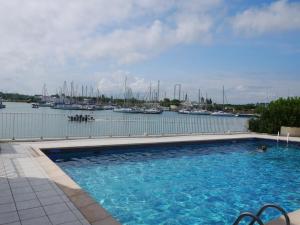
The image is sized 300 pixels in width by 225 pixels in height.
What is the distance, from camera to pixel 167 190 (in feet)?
26.1

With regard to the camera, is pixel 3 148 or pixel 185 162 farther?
pixel 185 162

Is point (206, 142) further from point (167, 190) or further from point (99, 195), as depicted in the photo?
point (99, 195)

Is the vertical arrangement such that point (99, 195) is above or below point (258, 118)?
below

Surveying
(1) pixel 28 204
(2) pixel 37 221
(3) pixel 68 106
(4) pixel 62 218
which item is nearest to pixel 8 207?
(1) pixel 28 204

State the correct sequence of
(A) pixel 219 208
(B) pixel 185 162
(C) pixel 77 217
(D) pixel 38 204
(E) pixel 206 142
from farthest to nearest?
(E) pixel 206 142 → (B) pixel 185 162 → (A) pixel 219 208 → (D) pixel 38 204 → (C) pixel 77 217

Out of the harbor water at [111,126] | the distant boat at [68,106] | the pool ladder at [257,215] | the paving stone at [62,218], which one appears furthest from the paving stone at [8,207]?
the distant boat at [68,106]

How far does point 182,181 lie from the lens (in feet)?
29.0

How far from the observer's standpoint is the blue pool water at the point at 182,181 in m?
6.62

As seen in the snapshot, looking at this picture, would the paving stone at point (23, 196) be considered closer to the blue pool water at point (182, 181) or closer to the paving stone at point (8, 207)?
the paving stone at point (8, 207)

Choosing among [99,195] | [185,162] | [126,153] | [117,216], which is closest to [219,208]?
[117,216]

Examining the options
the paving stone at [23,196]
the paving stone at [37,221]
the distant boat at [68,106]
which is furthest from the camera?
the distant boat at [68,106]

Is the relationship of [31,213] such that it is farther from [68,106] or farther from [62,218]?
[68,106]

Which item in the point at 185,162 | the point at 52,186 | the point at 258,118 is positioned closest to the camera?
the point at 52,186

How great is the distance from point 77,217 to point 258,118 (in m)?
18.0
